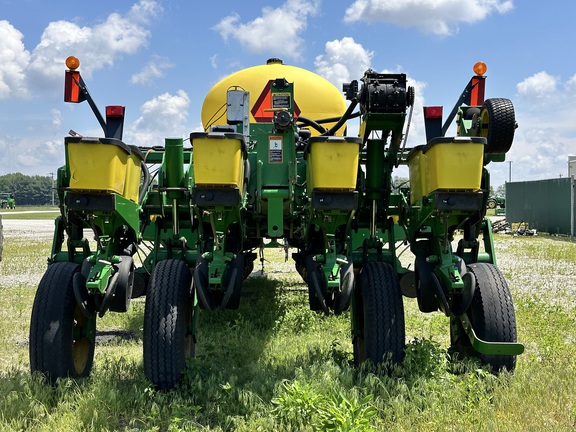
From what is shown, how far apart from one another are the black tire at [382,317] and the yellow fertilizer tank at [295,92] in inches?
103

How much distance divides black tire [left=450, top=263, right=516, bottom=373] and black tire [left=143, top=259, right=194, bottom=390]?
2052 mm

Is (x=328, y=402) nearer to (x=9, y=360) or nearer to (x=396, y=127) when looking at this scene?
(x=396, y=127)

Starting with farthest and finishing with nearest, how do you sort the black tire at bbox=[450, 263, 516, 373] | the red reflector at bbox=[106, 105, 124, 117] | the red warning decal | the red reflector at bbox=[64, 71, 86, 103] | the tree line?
the tree line → the red warning decal → the red reflector at bbox=[64, 71, 86, 103] → the red reflector at bbox=[106, 105, 124, 117] → the black tire at bbox=[450, 263, 516, 373]

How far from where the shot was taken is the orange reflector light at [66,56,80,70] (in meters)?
4.51

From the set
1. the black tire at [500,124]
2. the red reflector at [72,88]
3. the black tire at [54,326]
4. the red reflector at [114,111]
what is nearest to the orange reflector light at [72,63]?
the red reflector at [72,88]

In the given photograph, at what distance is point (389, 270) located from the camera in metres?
4.09

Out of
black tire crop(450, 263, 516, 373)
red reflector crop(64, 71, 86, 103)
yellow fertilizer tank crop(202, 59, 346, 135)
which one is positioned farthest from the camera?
yellow fertilizer tank crop(202, 59, 346, 135)

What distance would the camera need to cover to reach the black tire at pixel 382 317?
3.84 m

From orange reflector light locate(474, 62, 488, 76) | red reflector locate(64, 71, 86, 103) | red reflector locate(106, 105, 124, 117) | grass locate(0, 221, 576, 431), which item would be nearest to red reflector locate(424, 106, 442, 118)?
orange reflector light locate(474, 62, 488, 76)

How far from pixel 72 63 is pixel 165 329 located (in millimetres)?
2351

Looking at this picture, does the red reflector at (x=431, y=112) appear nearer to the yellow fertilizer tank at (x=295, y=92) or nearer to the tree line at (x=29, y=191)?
the yellow fertilizer tank at (x=295, y=92)

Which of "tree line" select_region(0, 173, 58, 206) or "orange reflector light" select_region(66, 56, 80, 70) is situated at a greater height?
"tree line" select_region(0, 173, 58, 206)

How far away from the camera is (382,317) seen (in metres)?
3.87

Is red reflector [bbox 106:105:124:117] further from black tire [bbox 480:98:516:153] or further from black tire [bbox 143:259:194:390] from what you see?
black tire [bbox 480:98:516:153]
